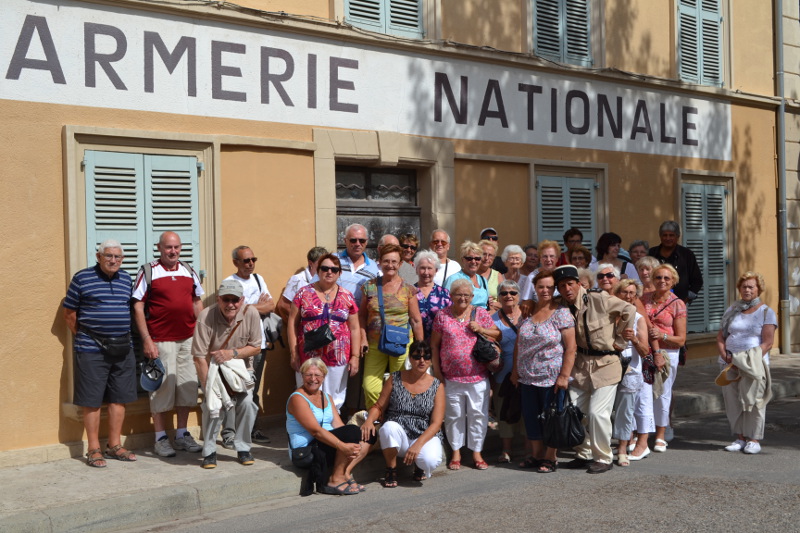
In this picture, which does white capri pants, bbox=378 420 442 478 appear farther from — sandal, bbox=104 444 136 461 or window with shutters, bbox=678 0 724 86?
window with shutters, bbox=678 0 724 86

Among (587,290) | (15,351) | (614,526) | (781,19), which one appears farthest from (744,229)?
(15,351)

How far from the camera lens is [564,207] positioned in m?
11.9

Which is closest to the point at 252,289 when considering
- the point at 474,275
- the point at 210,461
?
the point at 210,461

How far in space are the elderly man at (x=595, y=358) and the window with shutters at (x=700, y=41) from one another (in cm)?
657

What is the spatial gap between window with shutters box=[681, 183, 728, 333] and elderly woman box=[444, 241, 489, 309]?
17.9 ft

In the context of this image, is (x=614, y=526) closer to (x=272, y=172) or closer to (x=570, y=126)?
(x=272, y=172)

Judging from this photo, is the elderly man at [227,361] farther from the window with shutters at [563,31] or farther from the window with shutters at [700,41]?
the window with shutters at [700,41]

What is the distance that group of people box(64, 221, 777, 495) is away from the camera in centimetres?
739

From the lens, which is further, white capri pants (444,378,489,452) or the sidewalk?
white capri pants (444,378,489,452)

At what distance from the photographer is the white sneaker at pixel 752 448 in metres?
8.15

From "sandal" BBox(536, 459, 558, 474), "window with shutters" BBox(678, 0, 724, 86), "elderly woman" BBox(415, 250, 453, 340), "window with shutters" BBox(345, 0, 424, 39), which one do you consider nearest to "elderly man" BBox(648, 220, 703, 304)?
"window with shutters" BBox(678, 0, 724, 86)

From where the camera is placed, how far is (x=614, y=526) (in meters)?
5.95

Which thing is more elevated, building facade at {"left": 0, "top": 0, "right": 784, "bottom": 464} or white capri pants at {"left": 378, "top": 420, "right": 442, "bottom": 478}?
building facade at {"left": 0, "top": 0, "right": 784, "bottom": 464}

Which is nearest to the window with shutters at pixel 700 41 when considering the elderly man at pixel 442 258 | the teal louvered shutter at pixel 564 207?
the teal louvered shutter at pixel 564 207
